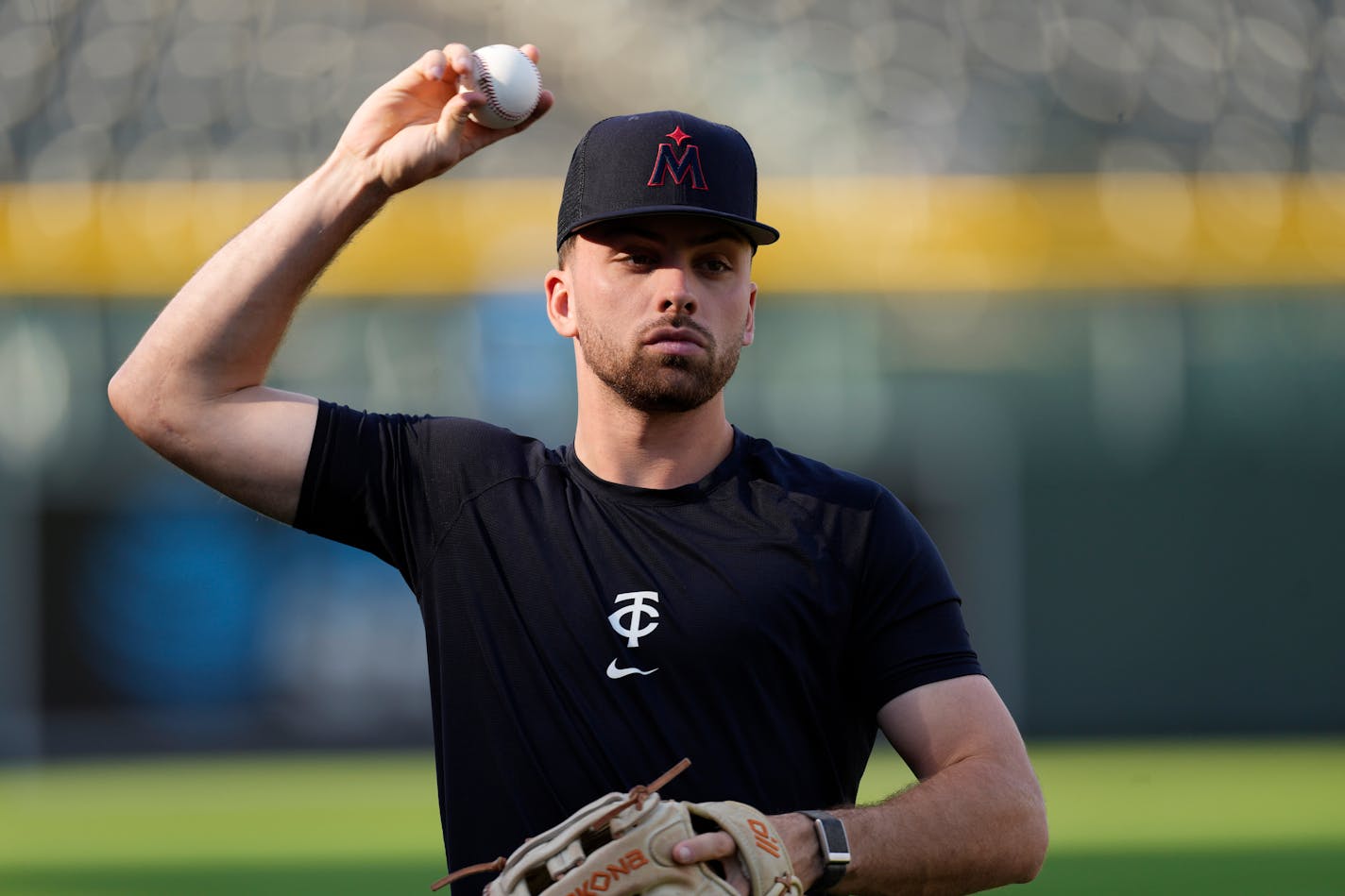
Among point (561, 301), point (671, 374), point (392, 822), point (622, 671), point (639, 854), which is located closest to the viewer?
point (639, 854)

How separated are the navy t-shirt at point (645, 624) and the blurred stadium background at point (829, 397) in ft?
27.0

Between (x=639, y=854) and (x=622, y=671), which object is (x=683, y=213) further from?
(x=639, y=854)

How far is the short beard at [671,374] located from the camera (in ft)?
7.54

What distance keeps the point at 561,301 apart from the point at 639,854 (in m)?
0.91

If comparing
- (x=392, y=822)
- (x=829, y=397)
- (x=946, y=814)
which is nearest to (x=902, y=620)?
(x=946, y=814)

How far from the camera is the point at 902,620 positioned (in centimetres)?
221

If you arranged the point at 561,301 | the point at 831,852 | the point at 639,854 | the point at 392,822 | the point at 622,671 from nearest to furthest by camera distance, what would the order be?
1. the point at 639,854
2. the point at 831,852
3. the point at 622,671
4. the point at 561,301
5. the point at 392,822

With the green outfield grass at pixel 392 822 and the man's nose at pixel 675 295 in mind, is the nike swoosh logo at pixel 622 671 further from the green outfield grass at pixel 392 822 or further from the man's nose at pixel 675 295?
the green outfield grass at pixel 392 822

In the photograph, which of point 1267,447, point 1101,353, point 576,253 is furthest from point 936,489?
point 576,253

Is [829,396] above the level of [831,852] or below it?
above

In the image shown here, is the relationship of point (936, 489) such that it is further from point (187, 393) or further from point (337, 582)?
point (187, 393)

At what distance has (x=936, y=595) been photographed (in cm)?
224

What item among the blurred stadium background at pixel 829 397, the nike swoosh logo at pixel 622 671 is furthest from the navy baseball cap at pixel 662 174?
the blurred stadium background at pixel 829 397

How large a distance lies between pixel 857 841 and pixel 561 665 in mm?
448
